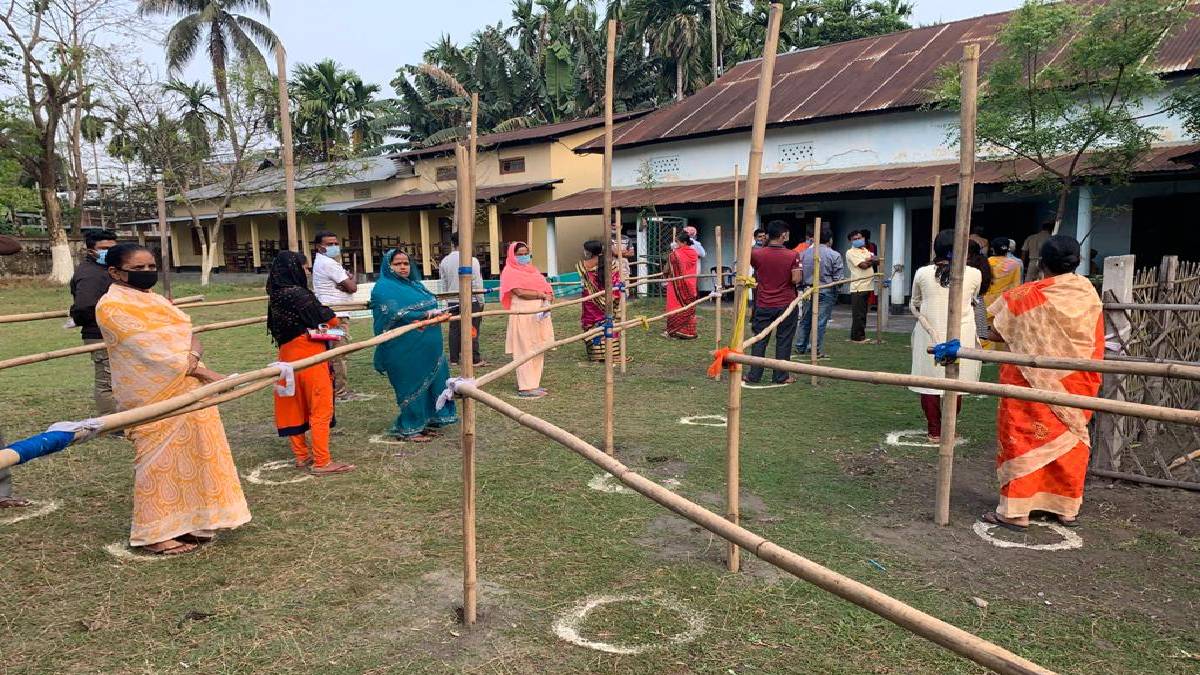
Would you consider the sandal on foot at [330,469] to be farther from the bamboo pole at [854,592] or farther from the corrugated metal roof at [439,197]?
the corrugated metal roof at [439,197]

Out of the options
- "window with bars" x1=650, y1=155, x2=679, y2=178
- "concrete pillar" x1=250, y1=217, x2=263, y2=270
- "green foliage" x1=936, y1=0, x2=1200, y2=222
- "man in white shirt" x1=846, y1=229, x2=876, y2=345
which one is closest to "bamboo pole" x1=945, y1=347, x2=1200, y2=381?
"man in white shirt" x1=846, y1=229, x2=876, y2=345

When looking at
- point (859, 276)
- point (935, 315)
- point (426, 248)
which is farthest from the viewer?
point (426, 248)

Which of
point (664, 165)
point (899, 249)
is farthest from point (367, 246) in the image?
point (899, 249)

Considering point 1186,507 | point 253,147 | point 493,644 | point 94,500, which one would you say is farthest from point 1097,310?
point 253,147

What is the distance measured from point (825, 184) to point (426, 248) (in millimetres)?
13368

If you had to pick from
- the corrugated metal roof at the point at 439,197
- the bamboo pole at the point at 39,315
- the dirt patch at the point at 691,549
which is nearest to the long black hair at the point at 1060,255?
the dirt patch at the point at 691,549

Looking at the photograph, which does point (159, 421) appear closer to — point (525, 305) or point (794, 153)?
point (525, 305)

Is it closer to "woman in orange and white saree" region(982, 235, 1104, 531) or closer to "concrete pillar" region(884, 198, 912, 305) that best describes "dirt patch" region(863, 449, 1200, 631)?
"woman in orange and white saree" region(982, 235, 1104, 531)

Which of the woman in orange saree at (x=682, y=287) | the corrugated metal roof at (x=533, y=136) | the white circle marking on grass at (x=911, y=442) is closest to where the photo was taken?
the white circle marking on grass at (x=911, y=442)

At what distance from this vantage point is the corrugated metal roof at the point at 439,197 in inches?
851

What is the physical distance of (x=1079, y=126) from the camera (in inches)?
396

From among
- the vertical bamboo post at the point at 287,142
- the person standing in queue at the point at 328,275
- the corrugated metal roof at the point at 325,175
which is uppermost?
the corrugated metal roof at the point at 325,175

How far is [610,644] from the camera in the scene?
3107mm

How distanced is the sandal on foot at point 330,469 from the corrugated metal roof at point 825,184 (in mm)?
8768
